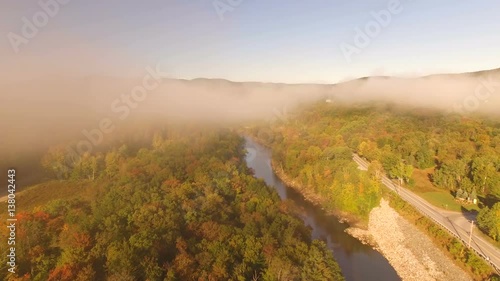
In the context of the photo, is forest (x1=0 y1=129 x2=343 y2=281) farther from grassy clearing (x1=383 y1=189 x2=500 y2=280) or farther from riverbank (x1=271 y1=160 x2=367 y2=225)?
grassy clearing (x1=383 y1=189 x2=500 y2=280)

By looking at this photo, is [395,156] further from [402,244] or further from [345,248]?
[345,248]

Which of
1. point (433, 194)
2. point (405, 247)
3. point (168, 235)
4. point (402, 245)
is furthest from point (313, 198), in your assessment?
point (168, 235)

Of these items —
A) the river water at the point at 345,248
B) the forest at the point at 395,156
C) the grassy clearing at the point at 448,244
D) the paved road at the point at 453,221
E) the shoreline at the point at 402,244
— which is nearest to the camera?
the grassy clearing at the point at 448,244

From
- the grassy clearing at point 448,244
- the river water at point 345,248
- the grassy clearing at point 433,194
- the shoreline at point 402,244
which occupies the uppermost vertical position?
the grassy clearing at point 433,194

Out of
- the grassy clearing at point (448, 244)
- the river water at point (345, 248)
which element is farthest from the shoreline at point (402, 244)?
the river water at point (345, 248)

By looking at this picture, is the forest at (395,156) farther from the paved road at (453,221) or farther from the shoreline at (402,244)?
the shoreline at (402,244)

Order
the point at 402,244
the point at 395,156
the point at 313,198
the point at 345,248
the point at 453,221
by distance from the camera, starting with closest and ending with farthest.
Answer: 1. the point at 453,221
2. the point at 402,244
3. the point at 345,248
4. the point at 313,198
5. the point at 395,156

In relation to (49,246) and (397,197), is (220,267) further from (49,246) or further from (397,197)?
(397,197)

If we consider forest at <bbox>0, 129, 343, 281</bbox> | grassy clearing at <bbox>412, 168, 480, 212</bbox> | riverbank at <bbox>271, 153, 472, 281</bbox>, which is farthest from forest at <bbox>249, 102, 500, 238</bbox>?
forest at <bbox>0, 129, 343, 281</bbox>
